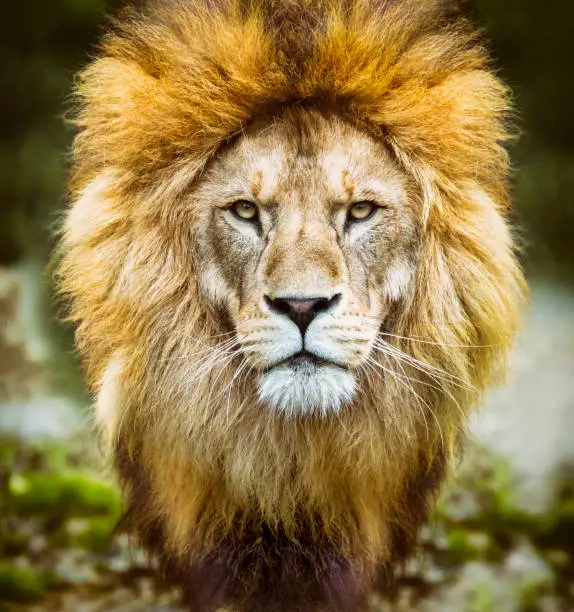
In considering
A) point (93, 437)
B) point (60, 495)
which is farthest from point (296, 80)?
point (60, 495)

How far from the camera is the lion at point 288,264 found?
1.18 m

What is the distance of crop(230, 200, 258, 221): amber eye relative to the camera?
1.20 meters

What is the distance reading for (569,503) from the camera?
1.72 metres

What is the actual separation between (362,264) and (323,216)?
0.08 m

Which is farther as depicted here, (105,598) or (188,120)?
(105,598)

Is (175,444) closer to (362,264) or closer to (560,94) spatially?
(362,264)

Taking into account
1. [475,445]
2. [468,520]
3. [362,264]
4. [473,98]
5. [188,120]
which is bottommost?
[468,520]

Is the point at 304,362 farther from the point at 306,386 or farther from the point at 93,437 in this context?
the point at 93,437

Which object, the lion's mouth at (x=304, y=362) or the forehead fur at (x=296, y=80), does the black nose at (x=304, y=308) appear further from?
the forehead fur at (x=296, y=80)

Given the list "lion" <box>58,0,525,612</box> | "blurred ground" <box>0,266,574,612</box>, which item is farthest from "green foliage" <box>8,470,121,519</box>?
"lion" <box>58,0,525,612</box>

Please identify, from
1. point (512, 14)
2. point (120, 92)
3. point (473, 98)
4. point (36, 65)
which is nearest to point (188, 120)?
point (120, 92)

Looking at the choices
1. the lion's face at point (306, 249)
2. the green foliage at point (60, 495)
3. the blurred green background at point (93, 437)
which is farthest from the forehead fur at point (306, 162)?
the green foliage at point (60, 495)

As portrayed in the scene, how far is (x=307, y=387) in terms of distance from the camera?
115 cm

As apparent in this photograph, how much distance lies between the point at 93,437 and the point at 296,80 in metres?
0.85
